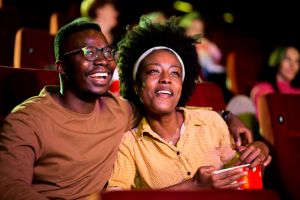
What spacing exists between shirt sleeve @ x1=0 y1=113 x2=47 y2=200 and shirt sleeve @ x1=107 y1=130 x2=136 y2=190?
31cm

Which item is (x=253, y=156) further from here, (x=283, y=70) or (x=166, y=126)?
(x=283, y=70)

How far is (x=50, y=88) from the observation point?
4.75 ft

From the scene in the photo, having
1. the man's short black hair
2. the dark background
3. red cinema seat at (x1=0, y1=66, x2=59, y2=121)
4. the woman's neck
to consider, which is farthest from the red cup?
the dark background

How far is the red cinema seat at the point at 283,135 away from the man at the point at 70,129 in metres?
0.64

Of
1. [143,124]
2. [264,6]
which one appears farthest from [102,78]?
[264,6]

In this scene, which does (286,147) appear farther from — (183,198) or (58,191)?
(183,198)

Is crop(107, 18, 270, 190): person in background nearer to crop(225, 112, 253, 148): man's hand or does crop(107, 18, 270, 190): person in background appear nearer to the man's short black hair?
crop(225, 112, 253, 148): man's hand

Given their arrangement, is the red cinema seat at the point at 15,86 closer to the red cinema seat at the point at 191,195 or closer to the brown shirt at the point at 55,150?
the brown shirt at the point at 55,150

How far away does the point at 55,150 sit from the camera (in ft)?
4.10

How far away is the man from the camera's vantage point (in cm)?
115

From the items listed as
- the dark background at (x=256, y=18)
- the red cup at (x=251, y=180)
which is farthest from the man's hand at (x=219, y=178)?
the dark background at (x=256, y=18)

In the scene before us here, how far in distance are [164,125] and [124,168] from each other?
0.23m

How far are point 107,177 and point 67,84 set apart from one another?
34 centimetres

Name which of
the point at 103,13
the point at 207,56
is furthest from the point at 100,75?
the point at 207,56
